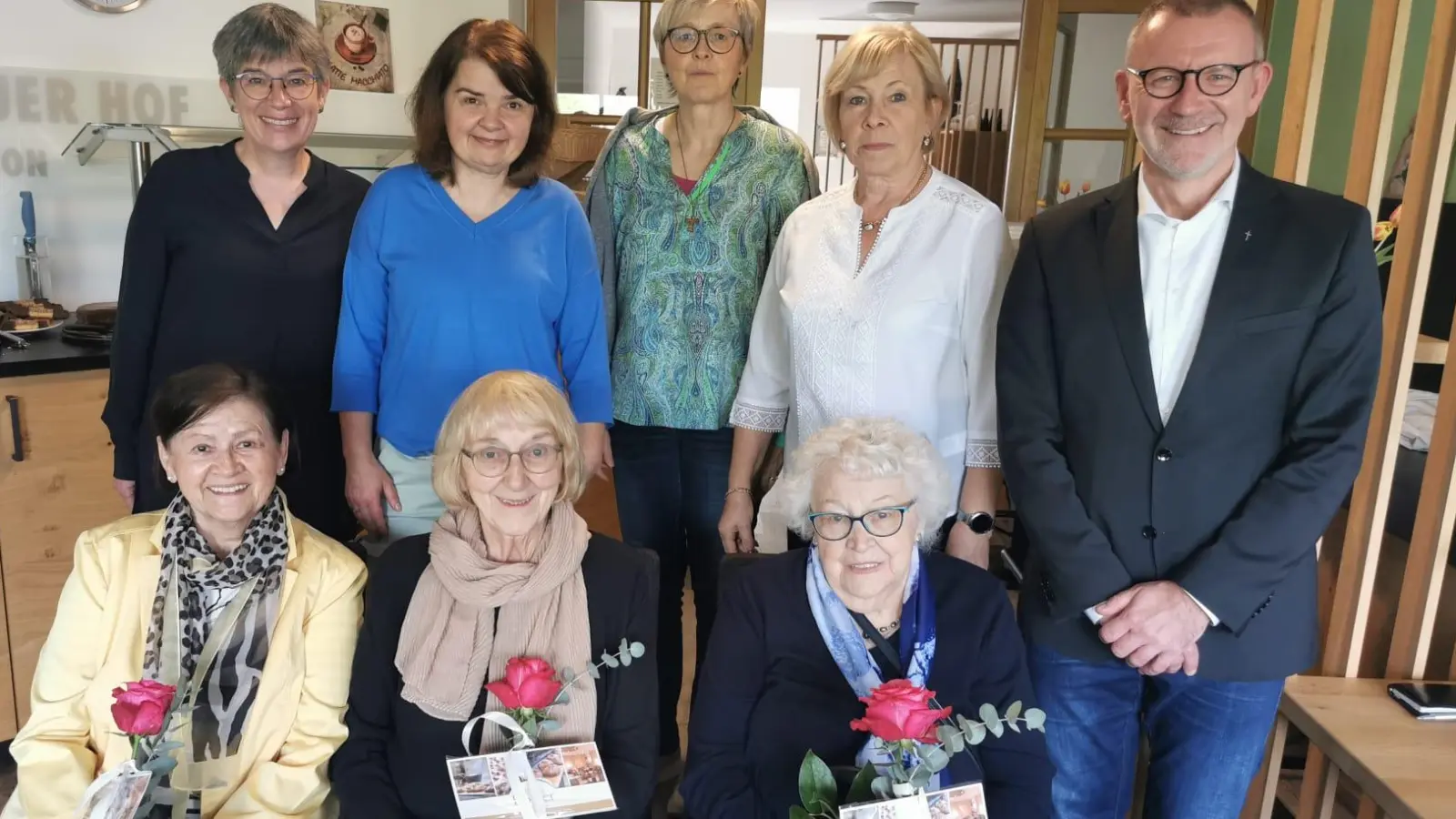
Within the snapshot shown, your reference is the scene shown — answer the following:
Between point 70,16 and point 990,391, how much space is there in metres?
2.83

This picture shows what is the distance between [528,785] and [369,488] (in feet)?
2.49

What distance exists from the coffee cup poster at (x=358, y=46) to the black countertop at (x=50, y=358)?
132 centimetres

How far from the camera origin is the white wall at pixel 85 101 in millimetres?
2861

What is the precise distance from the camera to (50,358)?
2404 millimetres

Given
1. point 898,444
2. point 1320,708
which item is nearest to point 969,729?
point 898,444

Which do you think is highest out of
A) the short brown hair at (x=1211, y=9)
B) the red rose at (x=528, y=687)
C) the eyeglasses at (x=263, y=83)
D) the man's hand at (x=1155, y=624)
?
the short brown hair at (x=1211, y=9)

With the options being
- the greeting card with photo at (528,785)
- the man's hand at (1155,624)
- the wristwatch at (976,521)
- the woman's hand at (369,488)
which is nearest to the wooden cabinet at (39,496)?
the woman's hand at (369,488)

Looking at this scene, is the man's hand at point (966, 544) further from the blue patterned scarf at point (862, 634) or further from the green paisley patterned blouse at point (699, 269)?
the green paisley patterned blouse at point (699, 269)

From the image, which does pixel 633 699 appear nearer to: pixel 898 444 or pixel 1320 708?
pixel 898 444

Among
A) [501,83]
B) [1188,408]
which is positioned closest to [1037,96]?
[501,83]

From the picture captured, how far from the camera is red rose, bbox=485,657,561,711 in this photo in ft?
4.04

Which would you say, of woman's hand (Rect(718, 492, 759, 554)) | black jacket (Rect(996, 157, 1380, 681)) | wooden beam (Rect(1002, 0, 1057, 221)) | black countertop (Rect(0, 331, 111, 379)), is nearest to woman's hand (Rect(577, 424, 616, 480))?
woman's hand (Rect(718, 492, 759, 554))

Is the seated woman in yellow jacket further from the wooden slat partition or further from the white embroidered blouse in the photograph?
the wooden slat partition

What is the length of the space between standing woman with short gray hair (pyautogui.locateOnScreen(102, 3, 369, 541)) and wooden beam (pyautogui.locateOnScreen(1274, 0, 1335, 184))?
169 centimetres
